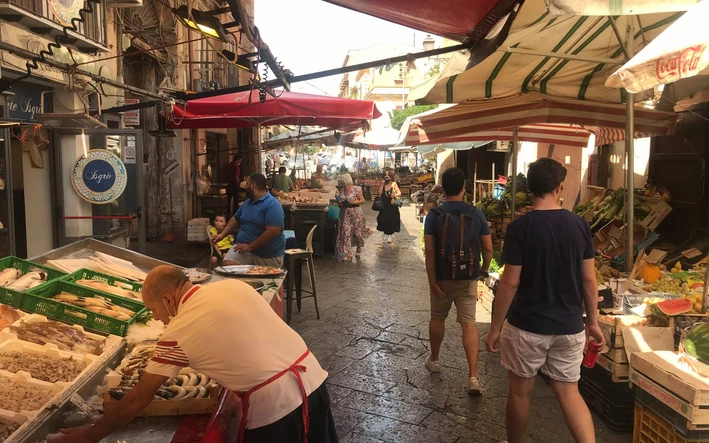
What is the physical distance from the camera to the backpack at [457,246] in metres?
5.09

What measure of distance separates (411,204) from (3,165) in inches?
868

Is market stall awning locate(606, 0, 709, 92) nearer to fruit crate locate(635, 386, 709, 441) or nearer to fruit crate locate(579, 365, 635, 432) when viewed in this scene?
fruit crate locate(635, 386, 709, 441)

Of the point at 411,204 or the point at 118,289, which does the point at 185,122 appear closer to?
the point at 118,289

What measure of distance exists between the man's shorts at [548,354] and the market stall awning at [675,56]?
165 centimetres

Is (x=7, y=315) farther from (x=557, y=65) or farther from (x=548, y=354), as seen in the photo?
(x=557, y=65)

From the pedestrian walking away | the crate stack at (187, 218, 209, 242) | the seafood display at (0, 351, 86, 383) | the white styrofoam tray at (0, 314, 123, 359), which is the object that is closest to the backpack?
the pedestrian walking away

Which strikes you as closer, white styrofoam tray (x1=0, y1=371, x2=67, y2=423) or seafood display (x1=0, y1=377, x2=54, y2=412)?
white styrofoam tray (x1=0, y1=371, x2=67, y2=423)

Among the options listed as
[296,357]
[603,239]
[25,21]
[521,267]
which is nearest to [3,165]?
[25,21]

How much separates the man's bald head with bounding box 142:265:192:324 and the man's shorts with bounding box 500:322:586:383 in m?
2.26

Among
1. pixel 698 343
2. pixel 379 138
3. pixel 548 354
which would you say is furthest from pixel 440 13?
pixel 379 138

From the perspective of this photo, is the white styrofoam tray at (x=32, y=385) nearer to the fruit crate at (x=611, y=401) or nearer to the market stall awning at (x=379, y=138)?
the fruit crate at (x=611, y=401)

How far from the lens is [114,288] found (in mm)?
4789

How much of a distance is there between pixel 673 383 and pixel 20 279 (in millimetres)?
4649

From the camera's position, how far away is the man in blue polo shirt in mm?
6578
